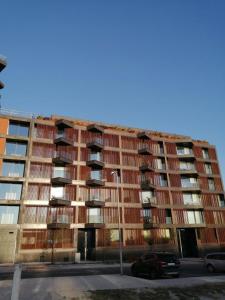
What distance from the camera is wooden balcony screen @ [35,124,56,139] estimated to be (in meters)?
40.1

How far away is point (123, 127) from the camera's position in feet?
167

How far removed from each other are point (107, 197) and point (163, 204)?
33.3ft

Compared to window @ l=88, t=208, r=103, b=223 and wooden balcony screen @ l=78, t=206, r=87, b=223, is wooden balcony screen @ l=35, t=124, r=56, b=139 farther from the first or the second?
window @ l=88, t=208, r=103, b=223

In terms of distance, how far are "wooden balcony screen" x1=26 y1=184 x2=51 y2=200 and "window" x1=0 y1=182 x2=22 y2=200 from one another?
1357 mm

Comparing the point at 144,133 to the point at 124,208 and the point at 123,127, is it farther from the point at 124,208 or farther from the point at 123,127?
the point at 124,208

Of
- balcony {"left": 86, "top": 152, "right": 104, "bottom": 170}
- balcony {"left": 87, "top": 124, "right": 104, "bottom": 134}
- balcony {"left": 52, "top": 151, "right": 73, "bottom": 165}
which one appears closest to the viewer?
balcony {"left": 52, "top": 151, "right": 73, "bottom": 165}

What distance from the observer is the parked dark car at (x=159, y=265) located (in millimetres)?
16672

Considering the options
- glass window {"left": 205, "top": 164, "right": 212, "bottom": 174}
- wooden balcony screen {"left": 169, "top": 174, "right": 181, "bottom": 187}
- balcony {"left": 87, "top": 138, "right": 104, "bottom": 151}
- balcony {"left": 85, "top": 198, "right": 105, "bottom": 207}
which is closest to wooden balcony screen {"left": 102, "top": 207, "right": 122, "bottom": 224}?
balcony {"left": 85, "top": 198, "right": 105, "bottom": 207}

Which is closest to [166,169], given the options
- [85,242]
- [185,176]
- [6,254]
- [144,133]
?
[185,176]

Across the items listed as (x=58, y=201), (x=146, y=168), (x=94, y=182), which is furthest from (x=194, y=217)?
(x=58, y=201)

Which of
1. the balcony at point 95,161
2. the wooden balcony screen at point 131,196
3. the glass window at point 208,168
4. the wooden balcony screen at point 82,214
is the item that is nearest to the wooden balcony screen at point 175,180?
the glass window at point 208,168

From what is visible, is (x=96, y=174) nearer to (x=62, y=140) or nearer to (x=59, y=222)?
(x=62, y=140)

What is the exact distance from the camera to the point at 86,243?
130 ft

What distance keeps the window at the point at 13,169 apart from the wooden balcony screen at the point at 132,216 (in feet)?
56.7
